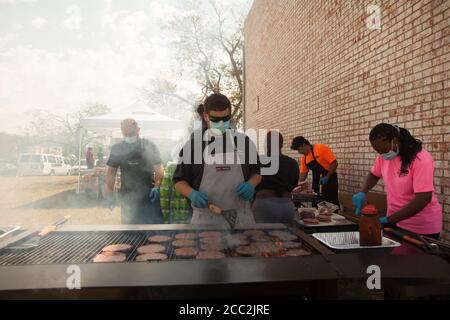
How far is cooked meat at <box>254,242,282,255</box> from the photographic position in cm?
209

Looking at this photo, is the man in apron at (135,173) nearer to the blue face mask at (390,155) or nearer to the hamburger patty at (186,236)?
the hamburger patty at (186,236)

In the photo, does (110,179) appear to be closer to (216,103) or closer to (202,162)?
(202,162)

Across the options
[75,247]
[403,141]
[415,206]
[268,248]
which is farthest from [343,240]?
[75,247]

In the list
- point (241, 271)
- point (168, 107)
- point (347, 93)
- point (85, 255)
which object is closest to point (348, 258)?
point (241, 271)

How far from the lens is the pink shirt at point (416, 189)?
102 inches

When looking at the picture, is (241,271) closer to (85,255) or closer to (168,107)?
(85,255)

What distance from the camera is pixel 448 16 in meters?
3.37

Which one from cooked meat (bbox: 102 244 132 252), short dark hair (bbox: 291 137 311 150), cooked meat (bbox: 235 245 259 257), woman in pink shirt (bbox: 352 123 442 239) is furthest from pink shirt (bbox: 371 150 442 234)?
short dark hair (bbox: 291 137 311 150)

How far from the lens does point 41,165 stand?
19.1 metres

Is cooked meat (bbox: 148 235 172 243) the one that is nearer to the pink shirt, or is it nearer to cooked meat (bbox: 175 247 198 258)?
cooked meat (bbox: 175 247 198 258)

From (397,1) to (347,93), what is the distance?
166 cm

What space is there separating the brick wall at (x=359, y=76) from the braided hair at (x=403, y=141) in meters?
1.01

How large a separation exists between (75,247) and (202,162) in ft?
3.85

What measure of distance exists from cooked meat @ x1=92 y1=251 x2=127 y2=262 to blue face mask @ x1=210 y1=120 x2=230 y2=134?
4.32 feet
